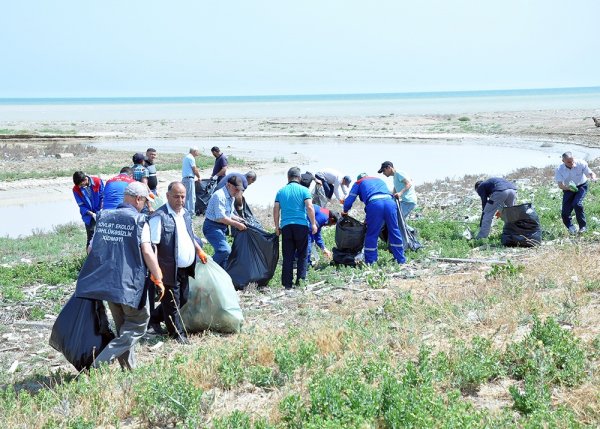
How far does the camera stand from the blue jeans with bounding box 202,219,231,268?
9.52m

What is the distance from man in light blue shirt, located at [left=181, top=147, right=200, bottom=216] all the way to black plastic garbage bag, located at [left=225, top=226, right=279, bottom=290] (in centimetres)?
547

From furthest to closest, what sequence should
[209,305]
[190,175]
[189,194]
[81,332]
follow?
[189,194] < [190,175] < [209,305] < [81,332]

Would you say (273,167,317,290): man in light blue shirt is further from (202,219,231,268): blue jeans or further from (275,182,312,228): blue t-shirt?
(202,219,231,268): blue jeans

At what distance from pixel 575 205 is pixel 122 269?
8.62 m

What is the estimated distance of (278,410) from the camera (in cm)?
480

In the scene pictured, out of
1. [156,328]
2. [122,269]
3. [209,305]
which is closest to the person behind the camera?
[122,269]

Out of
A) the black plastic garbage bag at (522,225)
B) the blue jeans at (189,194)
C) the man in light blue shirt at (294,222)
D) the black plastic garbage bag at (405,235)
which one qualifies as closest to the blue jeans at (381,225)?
the black plastic garbage bag at (405,235)

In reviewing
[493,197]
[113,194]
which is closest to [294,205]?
[113,194]

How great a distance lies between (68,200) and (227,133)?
3291cm

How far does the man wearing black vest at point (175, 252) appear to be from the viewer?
256 inches

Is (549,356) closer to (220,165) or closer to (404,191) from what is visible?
(404,191)

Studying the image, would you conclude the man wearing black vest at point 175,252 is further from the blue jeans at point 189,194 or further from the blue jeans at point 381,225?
the blue jeans at point 189,194

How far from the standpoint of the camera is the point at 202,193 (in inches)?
620

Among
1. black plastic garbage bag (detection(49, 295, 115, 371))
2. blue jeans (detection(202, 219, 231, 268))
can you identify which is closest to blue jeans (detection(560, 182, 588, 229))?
blue jeans (detection(202, 219, 231, 268))
